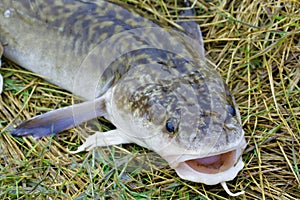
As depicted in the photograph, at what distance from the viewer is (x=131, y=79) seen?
126 inches

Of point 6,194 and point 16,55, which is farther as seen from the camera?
point 16,55

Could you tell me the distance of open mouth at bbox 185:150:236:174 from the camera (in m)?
2.88

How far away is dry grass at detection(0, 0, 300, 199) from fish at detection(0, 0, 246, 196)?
107 mm

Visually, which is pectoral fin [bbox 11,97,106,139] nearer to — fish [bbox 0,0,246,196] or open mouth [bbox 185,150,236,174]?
fish [bbox 0,0,246,196]

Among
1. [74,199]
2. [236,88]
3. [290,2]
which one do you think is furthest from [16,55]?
[290,2]

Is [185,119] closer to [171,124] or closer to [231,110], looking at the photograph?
[171,124]

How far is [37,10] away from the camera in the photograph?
3.61m

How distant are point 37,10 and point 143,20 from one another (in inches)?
27.0

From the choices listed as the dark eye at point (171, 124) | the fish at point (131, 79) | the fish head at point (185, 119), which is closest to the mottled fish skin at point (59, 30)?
the fish at point (131, 79)

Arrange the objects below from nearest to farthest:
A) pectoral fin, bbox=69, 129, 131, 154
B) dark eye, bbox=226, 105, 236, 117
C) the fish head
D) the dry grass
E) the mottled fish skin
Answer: the fish head < dark eye, bbox=226, 105, 236, 117 < the dry grass < pectoral fin, bbox=69, 129, 131, 154 < the mottled fish skin

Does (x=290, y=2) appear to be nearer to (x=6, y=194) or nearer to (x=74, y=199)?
(x=74, y=199)

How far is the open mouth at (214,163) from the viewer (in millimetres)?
2875

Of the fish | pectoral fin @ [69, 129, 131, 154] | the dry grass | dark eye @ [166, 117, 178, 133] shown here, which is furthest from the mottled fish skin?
dark eye @ [166, 117, 178, 133]

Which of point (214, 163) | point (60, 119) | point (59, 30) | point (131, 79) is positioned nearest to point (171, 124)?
point (214, 163)
